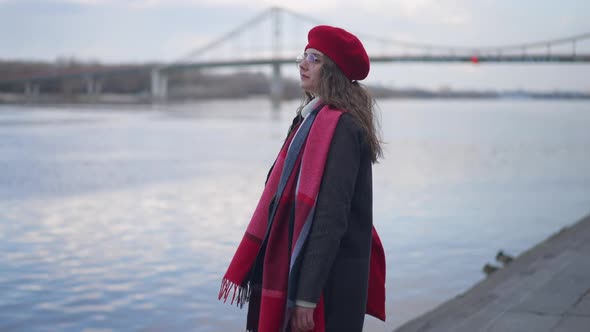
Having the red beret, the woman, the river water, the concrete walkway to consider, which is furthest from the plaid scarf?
the concrete walkway

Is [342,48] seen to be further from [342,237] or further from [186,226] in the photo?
[186,226]

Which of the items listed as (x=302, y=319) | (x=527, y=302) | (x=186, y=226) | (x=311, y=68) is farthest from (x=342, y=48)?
(x=186, y=226)

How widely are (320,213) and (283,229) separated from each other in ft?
0.42

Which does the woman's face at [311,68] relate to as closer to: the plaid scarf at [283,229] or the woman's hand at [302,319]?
the plaid scarf at [283,229]

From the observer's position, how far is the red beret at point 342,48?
80.4 inches

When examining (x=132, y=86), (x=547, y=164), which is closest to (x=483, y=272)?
(x=547, y=164)

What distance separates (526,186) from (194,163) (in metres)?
6.67

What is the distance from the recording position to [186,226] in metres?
7.90

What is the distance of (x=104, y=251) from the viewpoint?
656cm

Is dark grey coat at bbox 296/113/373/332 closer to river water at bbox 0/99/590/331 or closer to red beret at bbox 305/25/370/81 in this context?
red beret at bbox 305/25/370/81

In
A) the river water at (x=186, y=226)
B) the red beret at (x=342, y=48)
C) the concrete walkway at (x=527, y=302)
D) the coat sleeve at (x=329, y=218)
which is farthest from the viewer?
the river water at (x=186, y=226)

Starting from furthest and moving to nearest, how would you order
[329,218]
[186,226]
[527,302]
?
1. [186,226]
2. [527,302]
3. [329,218]

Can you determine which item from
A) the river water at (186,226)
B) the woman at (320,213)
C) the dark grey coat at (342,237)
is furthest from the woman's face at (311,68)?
the river water at (186,226)

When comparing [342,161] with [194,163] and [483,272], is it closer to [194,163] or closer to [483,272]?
[483,272]
